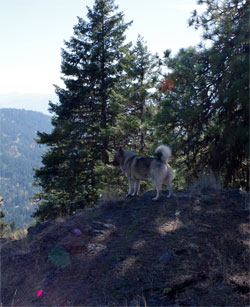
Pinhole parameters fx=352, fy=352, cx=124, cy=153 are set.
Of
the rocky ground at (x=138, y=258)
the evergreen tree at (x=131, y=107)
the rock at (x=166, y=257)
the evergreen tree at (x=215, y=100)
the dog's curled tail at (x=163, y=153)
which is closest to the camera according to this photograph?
the rocky ground at (x=138, y=258)

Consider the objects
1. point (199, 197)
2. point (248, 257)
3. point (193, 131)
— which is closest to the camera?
point (248, 257)

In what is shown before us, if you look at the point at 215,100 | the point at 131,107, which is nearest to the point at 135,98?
the point at 131,107

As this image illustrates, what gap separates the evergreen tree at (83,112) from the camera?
24.9m

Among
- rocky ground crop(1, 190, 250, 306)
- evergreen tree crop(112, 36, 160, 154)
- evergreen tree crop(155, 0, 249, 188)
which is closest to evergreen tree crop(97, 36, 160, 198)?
evergreen tree crop(112, 36, 160, 154)

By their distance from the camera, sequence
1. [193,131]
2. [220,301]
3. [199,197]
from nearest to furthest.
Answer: [220,301], [199,197], [193,131]

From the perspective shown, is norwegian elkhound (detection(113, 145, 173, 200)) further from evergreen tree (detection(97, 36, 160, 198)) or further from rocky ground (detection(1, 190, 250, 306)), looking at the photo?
evergreen tree (detection(97, 36, 160, 198))

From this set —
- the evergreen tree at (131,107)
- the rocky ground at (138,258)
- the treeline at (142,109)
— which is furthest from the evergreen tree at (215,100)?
the evergreen tree at (131,107)

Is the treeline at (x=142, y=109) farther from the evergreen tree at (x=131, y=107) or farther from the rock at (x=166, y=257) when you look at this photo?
the rock at (x=166, y=257)

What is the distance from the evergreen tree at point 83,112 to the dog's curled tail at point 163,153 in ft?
48.0

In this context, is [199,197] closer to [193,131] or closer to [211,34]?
[193,131]

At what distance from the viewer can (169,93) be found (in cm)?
1184

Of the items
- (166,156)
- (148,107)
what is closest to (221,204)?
(166,156)

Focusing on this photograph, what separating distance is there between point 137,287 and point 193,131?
7.68m

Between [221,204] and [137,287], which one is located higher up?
[221,204]
